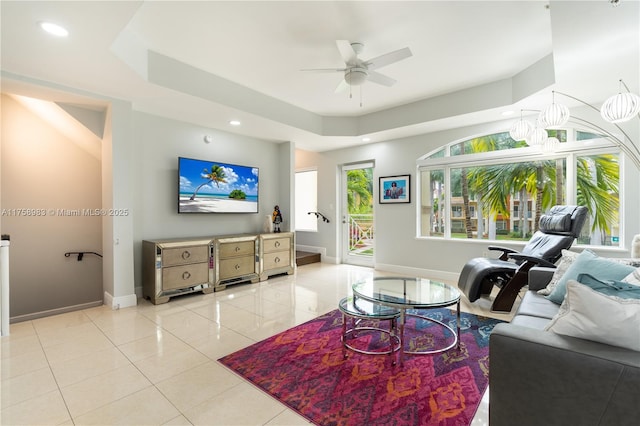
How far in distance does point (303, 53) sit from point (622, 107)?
2.86 m

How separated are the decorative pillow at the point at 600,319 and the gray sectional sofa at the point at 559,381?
3cm

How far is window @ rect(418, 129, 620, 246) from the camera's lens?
3.76 m

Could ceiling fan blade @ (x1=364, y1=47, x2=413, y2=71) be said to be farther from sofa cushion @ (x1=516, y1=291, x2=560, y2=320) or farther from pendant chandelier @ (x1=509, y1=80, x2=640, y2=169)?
sofa cushion @ (x1=516, y1=291, x2=560, y2=320)

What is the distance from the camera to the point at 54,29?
7.06ft

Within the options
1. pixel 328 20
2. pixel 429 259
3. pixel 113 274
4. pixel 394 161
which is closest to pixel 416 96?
pixel 394 161

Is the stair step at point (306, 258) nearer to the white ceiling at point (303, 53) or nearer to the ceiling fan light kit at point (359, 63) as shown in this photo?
the white ceiling at point (303, 53)

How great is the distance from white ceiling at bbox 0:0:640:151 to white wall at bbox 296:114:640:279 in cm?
72

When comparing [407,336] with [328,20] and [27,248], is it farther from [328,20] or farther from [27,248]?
[27,248]

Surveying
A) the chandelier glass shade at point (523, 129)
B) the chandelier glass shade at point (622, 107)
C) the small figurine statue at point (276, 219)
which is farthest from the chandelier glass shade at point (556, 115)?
the small figurine statue at point (276, 219)

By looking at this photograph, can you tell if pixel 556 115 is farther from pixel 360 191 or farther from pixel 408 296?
pixel 360 191

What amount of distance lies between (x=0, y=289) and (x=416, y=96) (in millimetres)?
5136

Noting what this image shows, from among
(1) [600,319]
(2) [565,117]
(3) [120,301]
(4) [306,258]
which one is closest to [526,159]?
(2) [565,117]

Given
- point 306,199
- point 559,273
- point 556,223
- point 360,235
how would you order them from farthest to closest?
point 306,199 < point 360,235 < point 556,223 < point 559,273

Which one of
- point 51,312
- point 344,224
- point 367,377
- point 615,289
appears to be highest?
point 344,224
